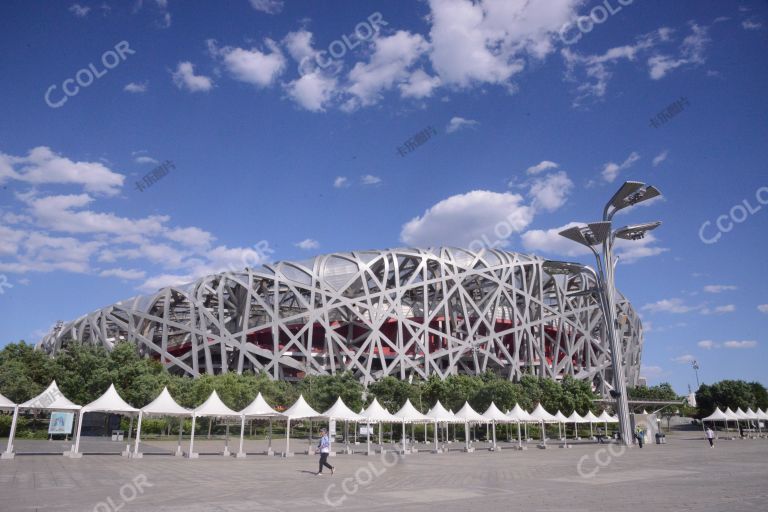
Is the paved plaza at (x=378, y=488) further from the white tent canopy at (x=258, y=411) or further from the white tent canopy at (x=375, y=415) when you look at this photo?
the white tent canopy at (x=375, y=415)

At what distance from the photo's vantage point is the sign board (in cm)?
3500

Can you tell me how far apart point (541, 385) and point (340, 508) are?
49790 mm

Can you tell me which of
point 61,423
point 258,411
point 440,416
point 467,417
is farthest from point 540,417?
point 61,423

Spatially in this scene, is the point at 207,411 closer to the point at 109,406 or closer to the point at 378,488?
the point at 109,406

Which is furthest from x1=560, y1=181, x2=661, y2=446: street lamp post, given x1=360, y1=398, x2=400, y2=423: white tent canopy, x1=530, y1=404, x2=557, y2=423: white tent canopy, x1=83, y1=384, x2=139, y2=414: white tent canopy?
x1=83, y1=384, x2=139, y2=414: white tent canopy

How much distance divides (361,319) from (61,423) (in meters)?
33.8

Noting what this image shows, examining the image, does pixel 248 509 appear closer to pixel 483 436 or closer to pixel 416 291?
pixel 483 436

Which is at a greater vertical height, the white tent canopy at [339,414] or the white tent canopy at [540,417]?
the white tent canopy at [339,414]

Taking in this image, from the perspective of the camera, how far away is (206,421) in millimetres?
50844

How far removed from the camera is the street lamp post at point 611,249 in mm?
38094

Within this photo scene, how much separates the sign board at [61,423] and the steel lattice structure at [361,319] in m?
22.2

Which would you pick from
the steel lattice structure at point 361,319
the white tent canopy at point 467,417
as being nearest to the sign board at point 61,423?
the steel lattice structure at point 361,319

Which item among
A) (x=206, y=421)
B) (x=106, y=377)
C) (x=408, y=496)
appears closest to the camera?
(x=408, y=496)

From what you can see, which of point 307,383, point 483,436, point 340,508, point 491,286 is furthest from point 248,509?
point 491,286
